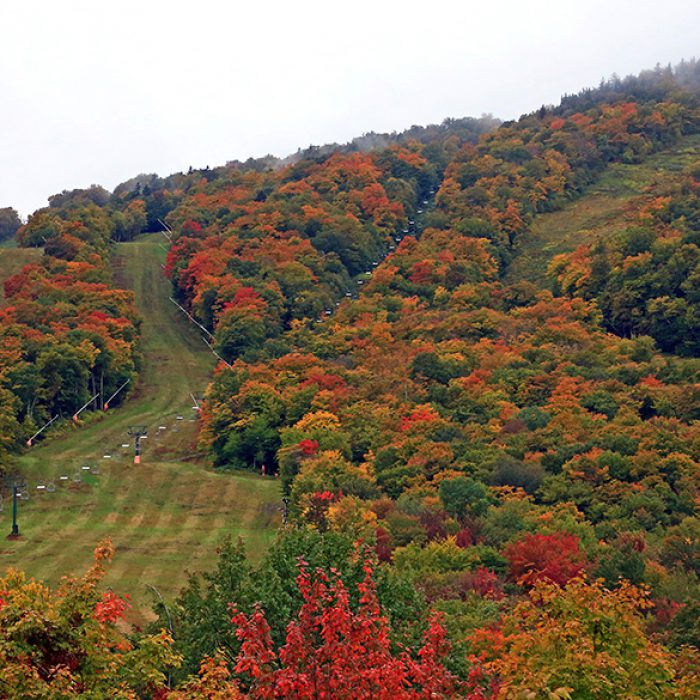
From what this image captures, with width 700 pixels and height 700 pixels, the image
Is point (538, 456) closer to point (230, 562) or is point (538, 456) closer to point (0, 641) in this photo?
point (230, 562)

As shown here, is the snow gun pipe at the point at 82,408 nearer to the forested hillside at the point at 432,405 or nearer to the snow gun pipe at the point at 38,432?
the snow gun pipe at the point at 38,432

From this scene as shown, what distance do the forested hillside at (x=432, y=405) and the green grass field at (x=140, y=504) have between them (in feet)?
10.8

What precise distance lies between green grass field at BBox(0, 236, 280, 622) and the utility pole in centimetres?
55

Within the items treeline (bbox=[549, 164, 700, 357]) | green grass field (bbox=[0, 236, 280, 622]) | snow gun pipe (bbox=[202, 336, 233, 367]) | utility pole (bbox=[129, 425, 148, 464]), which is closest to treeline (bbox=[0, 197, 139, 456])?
green grass field (bbox=[0, 236, 280, 622])

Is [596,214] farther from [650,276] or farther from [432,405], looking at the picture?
[432,405]

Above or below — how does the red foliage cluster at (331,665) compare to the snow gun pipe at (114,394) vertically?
above

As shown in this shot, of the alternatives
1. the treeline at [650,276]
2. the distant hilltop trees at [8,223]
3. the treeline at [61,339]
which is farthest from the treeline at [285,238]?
the distant hilltop trees at [8,223]

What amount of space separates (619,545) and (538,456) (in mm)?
14953

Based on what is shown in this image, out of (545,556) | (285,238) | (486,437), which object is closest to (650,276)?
(486,437)

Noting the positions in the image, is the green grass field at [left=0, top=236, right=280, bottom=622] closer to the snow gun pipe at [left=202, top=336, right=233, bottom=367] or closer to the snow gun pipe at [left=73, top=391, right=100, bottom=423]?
the snow gun pipe at [left=73, top=391, right=100, bottom=423]

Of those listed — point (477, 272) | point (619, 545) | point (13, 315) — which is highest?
point (13, 315)

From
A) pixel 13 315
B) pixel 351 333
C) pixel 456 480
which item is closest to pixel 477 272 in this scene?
pixel 351 333

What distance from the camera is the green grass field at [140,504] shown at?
50188 millimetres

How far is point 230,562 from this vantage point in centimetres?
3053
